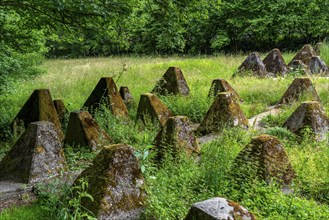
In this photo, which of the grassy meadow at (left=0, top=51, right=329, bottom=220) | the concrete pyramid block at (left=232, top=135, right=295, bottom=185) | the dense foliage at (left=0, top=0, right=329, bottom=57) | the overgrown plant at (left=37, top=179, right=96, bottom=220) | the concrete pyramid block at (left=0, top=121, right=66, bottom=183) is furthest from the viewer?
the dense foliage at (left=0, top=0, right=329, bottom=57)

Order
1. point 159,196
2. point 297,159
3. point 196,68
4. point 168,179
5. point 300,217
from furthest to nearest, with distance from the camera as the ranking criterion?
point 196,68 → point 297,159 → point 168,179 → point 159,196 → point 300,217

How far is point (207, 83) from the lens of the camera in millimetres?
14352

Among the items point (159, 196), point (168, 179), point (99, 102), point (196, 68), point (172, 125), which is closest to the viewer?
point (159, 196)

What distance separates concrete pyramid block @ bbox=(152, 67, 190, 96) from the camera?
37.6ft

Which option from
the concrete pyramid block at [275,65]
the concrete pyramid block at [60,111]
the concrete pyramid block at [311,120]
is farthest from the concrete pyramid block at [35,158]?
the concrete pyramid block at [275,65]

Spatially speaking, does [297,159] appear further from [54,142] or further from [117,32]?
[117,32]

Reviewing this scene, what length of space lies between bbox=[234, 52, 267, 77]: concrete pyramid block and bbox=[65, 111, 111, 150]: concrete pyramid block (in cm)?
855

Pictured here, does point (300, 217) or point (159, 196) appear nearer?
point (300, 217)

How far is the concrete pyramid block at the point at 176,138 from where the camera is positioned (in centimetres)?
629

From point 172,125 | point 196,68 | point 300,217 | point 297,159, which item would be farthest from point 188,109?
point 196,68

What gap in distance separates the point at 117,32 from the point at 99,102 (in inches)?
90.2

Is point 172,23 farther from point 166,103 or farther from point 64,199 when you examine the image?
point 64,199

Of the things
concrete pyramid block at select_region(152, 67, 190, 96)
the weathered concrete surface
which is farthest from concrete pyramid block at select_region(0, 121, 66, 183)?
concrete pyramid block at select_region(152, 67, 190, 96)

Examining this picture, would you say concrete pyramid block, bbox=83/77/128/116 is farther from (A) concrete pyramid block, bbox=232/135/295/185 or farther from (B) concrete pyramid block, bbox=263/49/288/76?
(B) concrete pyramid block, bbox=263/49/288/76
